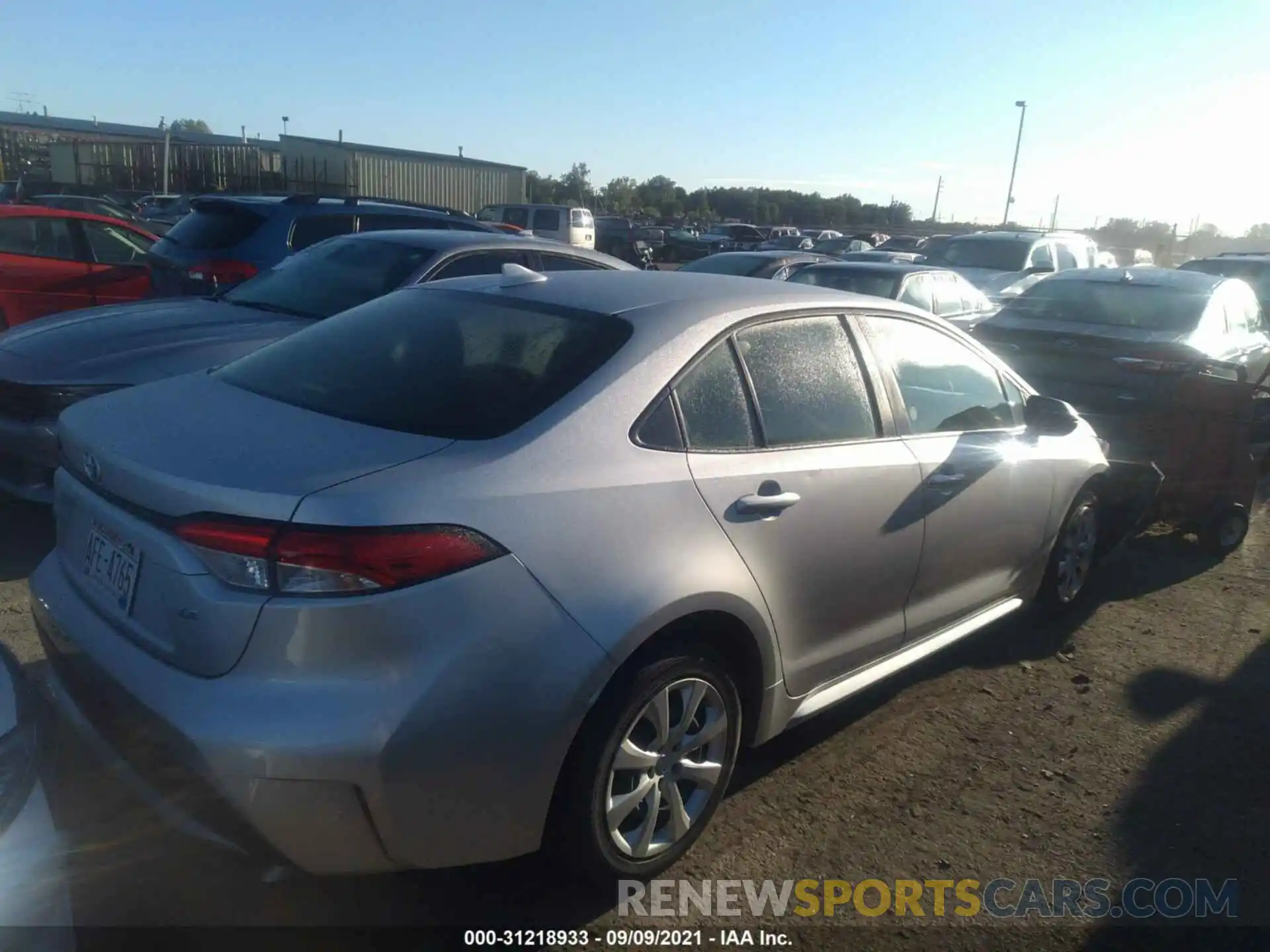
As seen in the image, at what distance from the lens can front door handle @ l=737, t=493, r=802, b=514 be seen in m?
3.03

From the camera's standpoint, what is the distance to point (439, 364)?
123 inches

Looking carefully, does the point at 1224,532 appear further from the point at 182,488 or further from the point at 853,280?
the point at 182,488

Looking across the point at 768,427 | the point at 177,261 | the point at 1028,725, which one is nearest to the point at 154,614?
the point at 768,427

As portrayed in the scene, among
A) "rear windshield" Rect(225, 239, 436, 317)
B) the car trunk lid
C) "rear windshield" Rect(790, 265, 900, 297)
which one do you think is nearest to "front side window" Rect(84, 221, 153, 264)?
"rear windshield" Rect(225, 239, 436, 317)

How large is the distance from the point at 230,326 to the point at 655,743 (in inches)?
151

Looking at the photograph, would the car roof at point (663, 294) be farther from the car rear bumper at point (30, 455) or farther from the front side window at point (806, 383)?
the car rear bumper at point (30, 455)

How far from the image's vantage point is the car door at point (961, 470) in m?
3.83

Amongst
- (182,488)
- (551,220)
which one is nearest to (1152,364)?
(182,488)

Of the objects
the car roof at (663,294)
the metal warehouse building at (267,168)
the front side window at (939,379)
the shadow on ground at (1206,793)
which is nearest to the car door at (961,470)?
the front side window at (939,379)

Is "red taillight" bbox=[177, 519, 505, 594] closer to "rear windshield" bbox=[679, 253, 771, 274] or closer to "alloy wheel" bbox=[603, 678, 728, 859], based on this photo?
"alloy wheel" bbox=[603, 678, 728, 859]

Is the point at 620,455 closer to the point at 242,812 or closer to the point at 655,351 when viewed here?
the point at 655,351

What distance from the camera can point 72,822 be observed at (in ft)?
9.73

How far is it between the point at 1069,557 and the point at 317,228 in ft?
19.7

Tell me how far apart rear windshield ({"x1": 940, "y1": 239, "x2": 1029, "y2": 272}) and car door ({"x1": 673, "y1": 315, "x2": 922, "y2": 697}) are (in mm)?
12834
